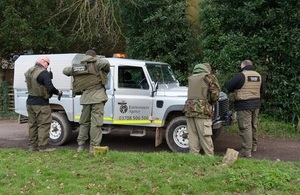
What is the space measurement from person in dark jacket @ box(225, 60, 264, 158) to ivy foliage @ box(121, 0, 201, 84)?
4940mm

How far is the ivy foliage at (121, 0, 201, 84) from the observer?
13.0 metres

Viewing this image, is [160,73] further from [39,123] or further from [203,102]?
[39,123]

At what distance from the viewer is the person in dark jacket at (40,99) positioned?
24.9 ft

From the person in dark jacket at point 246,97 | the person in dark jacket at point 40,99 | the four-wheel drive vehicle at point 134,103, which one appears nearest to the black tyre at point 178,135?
the four-wheel drive vehicle at point 134,103

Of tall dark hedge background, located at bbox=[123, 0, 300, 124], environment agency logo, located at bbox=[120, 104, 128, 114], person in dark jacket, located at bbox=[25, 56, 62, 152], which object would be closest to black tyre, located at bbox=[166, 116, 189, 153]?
environment agency logo, located at bbox=[120, 104, 128, 114]

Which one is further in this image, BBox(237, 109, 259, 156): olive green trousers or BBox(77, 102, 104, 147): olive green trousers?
BBox(237, 109, 259, 156): olive green trousers

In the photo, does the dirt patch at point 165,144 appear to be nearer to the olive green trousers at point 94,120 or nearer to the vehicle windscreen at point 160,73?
the olive green trousers at point 94,120

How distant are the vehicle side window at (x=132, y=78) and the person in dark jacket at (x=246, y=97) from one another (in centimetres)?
192

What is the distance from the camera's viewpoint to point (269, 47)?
11031 mm

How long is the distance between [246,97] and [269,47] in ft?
12.9

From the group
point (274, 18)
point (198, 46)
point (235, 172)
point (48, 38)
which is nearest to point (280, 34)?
point (274, 18)

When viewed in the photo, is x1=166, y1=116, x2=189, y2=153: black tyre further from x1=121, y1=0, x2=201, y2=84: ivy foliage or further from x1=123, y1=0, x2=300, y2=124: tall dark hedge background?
x1=121, y1=0, x2=201, y2=84: ivy foliage

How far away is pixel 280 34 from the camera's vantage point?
1085cm

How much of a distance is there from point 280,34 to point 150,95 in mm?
4803
